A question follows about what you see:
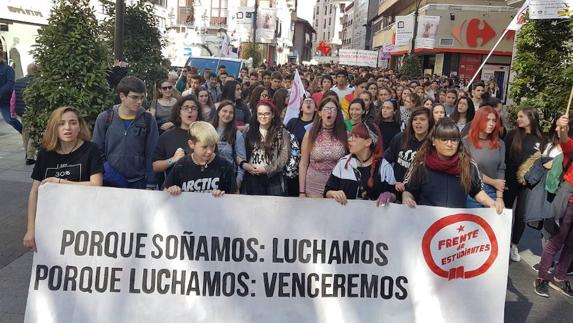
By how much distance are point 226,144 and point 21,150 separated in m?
6.59

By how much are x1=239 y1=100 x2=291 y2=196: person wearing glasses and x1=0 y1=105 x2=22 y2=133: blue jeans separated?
225 inches

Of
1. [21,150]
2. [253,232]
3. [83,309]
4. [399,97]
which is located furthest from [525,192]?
[21,150]

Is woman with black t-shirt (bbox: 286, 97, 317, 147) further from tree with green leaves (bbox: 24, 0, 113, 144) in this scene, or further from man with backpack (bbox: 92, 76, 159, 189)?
Answer: tree with green leaves (bbox: 24, 0, 113, 144)

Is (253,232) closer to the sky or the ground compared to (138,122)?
closer to the ground

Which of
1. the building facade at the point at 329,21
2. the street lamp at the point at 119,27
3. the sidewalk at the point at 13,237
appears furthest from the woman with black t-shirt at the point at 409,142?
the building facade at the point at 329,21

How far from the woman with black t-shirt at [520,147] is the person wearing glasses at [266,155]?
244 centimetres

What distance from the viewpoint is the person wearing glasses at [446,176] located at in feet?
13.8

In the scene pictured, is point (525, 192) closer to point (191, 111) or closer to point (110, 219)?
point (191, 111)

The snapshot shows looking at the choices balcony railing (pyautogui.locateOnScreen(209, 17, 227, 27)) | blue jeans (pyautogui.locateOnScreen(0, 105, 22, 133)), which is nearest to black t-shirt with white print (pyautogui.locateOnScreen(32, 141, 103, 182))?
blue jeans (pyautogui.locateOnScreen(0, 105, 22, 133))

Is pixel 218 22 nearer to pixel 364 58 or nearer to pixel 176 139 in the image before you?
pixel 364 58

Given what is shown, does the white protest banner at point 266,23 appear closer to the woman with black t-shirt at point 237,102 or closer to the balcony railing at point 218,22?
the balcony railing at point 218,22

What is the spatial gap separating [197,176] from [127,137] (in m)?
1.07

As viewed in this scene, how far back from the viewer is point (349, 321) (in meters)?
3.87

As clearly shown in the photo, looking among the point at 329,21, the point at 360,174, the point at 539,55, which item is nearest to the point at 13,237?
the point at 360,174
